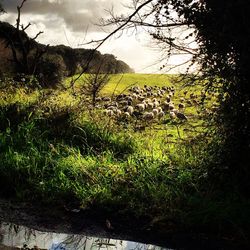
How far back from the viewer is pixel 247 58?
6.04 m

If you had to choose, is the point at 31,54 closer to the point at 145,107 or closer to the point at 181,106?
the point at 145,107

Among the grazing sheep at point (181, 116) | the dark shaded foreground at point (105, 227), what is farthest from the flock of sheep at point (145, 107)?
the dark shaded foreground at point (105, 227)

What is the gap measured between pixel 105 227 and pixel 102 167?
5.77ft

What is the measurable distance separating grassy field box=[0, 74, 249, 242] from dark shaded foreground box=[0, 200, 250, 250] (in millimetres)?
159

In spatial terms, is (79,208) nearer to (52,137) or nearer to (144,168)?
(144,168)

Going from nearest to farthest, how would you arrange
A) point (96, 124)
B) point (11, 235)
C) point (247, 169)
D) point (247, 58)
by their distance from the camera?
point (11, 235) < point (247, 58) < point (247, 169) < point (96, 124)

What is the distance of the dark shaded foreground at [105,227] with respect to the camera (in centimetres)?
570

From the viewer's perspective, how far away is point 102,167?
25.4 feet

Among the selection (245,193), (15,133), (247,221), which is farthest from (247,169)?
(15,133)

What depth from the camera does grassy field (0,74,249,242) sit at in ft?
21.2

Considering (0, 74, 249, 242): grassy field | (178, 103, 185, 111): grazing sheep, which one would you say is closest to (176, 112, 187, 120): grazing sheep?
(178, 103, 185, 111): grazing sheep

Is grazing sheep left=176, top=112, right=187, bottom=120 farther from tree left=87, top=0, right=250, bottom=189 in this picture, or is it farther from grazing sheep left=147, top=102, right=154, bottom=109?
tree left=87, top=0, right=250, bottom=189

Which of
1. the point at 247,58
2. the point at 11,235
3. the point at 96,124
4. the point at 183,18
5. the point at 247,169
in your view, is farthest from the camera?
the point at 96,124

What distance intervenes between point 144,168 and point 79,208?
1430 millimetres
